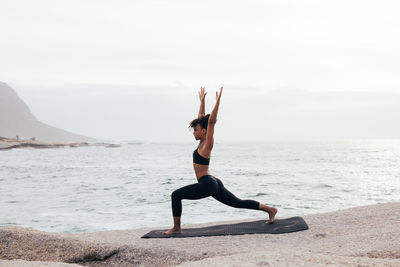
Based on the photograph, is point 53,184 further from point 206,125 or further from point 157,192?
point 206,125

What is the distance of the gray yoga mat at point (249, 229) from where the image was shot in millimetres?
6215

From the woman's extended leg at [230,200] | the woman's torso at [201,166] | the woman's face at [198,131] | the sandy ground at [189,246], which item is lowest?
the sandy ground at [189,246]

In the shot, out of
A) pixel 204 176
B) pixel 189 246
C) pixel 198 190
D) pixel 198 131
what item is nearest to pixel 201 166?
pixel 204 176

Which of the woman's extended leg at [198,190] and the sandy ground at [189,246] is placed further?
the woman's extended leg at [198,190]

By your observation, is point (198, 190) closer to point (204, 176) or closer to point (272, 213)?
point (204, 176)

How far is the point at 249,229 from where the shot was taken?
6445 millimetres

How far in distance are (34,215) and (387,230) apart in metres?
10.3

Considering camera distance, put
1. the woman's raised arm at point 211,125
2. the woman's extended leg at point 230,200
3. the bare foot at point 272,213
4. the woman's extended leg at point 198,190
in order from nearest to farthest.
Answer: the woman's raised arm at point 211,125 → the woman's extended leg at point 198,190 → the woman's extended leg at point 230,200 → the bare foot at point 272,213

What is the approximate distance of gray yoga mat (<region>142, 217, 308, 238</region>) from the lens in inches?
245

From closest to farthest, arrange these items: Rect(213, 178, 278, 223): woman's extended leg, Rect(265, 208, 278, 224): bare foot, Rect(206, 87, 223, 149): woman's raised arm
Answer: Rect(206, 87, 223, 149): woman's raised arm → Rect(213, 178, 278, 223): woman's extended leg → Rect(265, 208, 278, 224): bare foot

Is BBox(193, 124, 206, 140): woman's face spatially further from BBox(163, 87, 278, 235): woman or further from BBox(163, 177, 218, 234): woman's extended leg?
BBox(163, 177, 218, 234): woman's extended leg

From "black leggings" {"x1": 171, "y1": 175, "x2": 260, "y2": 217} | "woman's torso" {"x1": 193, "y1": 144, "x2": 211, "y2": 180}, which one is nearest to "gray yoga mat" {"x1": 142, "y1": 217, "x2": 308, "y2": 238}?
"black leggings" {"x1": 171, "y1": 175, "x2": 260, "y2": 217}

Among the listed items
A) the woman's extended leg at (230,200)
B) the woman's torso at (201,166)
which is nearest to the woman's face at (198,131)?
the woman's torso at (201,166)

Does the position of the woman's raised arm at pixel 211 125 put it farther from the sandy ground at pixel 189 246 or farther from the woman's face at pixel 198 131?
the sandy ground at pixel 189 246
